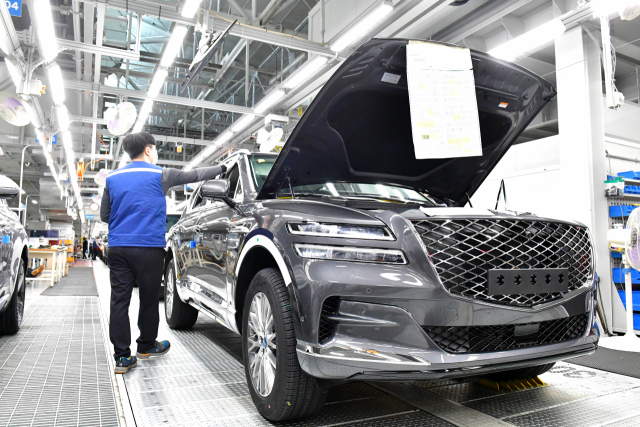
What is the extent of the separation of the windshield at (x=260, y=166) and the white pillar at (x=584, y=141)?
437 cm

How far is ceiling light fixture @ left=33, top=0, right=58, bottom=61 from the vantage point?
206 inches

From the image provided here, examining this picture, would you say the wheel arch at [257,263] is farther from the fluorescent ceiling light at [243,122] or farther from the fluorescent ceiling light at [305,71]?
the fluorescent ceiling light at [243,122]

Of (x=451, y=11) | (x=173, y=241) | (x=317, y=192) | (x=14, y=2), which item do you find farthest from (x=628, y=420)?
(x=14, y=2)

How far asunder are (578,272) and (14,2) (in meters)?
7.41

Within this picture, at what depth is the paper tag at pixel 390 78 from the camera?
2.51 metres

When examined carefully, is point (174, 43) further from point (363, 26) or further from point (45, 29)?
point (363, 26)

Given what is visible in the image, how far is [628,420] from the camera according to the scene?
232 centimetres

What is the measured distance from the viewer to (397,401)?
8.47ft

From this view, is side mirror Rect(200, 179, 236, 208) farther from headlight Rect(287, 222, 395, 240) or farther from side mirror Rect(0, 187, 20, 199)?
Answer: side mirror Rect(0, 187, 20, 199)

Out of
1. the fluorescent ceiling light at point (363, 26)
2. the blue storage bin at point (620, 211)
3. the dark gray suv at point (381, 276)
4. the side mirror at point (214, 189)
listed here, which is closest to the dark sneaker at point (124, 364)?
the dark gray suv at point (381, 276)

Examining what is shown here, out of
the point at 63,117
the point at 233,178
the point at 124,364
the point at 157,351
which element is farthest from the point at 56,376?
the point at 63,117

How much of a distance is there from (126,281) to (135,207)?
1.72 ft

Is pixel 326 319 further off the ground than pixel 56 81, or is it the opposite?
pixel 56 81

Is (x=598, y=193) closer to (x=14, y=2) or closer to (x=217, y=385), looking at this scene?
(x=217, y=385)
